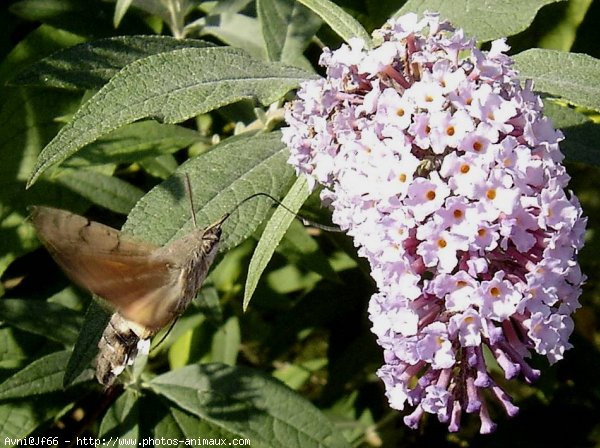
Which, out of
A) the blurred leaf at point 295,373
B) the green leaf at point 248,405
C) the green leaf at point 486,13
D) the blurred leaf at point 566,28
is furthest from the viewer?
the blurred leaf at point 295,373

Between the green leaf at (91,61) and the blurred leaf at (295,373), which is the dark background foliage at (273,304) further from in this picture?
the green leaf at (91,61)

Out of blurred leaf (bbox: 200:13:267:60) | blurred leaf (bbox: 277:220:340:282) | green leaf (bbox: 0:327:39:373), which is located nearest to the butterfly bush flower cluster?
blurred leaf (bbox: 277:220:340:282)

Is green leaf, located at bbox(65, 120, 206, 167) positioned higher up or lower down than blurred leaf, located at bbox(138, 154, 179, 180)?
higher up

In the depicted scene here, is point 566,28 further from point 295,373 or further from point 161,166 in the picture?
point 295,373

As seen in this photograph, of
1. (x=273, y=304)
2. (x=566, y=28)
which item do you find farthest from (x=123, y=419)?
(x=566, y=28)

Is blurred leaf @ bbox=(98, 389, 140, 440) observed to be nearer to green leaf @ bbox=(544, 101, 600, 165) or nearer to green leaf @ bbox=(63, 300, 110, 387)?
green leaf @ bbox=(63, 300, 110, 387)

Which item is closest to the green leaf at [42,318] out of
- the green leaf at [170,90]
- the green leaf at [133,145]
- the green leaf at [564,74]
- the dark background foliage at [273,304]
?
the dark background foliage at [273,304]

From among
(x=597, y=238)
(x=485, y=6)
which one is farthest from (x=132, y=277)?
(x=597, y=238)
